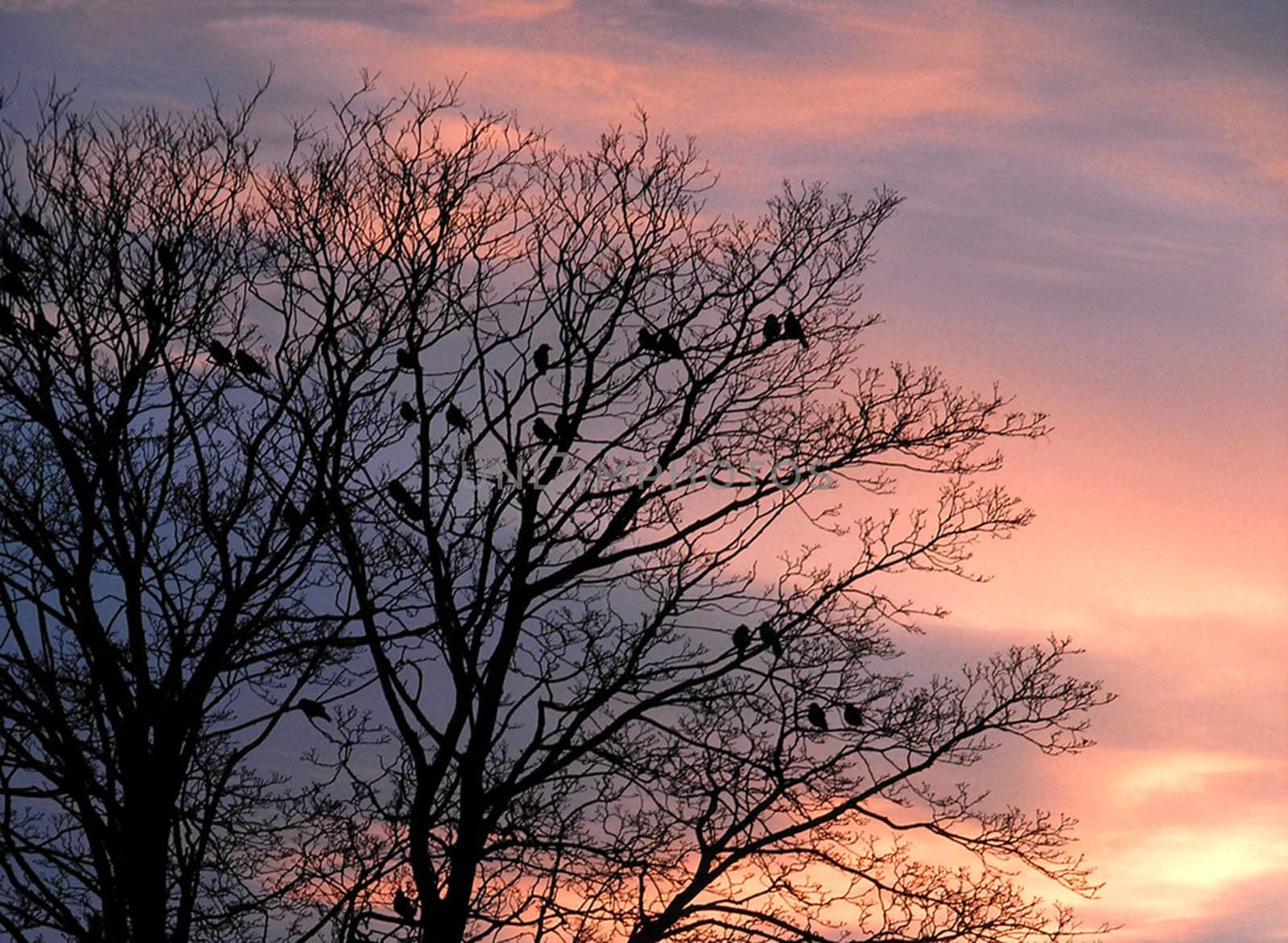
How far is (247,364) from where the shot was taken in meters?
12.6

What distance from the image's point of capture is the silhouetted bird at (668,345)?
12789 mm

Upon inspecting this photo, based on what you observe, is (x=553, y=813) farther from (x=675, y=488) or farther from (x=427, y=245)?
(x=427, y=245)

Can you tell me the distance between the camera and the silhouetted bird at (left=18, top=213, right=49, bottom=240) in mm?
11828

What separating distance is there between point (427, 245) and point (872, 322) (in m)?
3.85

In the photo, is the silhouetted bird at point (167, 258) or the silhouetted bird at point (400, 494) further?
the silhouetted bird at point (400, 494)

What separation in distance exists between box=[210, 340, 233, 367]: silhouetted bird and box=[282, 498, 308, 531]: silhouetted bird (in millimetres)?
1224

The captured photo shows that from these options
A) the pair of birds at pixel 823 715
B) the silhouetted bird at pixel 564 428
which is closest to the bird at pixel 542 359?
the silhouetted bird at pixel 564 428

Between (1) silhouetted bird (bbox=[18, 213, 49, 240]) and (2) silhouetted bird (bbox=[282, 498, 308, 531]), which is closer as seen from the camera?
(1) silhouetted bird (bbox=[18, 213, 49, 240])

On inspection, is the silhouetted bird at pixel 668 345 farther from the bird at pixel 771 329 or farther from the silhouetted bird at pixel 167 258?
the silhouetted bird at pixel 167 258

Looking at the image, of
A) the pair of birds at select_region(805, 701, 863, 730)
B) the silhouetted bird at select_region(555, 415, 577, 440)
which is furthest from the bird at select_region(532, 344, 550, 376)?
the pair of birds at select_region(805, 701, 863, 730)

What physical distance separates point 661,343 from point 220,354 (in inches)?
141

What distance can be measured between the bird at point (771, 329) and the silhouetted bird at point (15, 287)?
5833 mm

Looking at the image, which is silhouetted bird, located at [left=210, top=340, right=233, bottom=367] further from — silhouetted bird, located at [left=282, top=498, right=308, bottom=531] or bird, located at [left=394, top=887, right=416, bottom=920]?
bird, located at [left=394, top=887, right=416, bottom=920]

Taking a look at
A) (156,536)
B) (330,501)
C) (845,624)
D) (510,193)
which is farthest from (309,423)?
(845,624)
